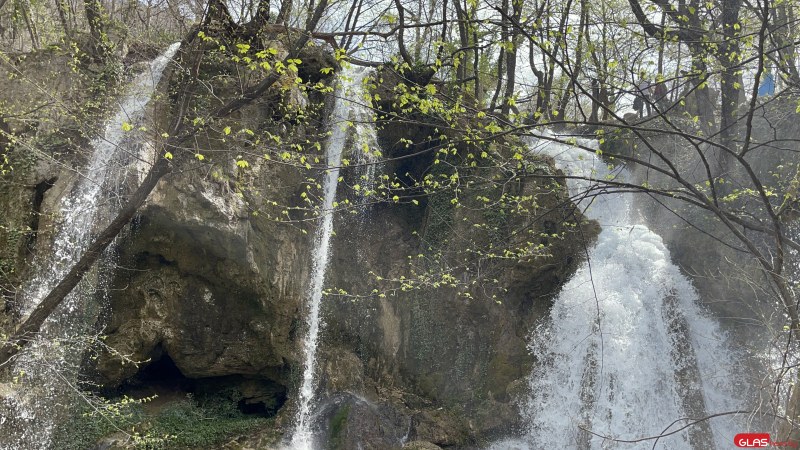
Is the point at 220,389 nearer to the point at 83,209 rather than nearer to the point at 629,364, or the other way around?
the point at 83,209

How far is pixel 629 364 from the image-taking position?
9250 millimetres

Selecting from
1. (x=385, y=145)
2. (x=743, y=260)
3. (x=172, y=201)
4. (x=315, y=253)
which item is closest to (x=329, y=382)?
(x=315, y=253)

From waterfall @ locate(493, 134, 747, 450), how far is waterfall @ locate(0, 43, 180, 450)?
6.26 meters

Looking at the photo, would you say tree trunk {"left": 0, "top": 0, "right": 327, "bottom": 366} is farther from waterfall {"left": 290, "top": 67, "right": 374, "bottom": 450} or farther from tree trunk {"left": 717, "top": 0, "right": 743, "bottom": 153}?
tree trunk {"left": 717, "top": 0, "right": 743, "bottom": 153}

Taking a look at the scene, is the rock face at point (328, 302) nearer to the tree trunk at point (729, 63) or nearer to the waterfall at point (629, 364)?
the waterfall at point (629, 364)

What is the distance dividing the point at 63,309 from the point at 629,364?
834cm

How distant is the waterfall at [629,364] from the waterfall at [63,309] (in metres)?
6.26

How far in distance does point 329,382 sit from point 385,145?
14.6 feet

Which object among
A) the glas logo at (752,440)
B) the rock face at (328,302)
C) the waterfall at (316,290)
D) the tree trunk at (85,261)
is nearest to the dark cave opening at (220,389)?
the rock face at (328,302)

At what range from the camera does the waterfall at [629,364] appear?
8.85 m

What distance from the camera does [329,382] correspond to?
9.27 meters

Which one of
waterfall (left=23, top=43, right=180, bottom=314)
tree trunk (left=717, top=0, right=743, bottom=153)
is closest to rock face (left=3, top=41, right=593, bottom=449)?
waterfall (left=23, top=43, right=180, bottom=314)

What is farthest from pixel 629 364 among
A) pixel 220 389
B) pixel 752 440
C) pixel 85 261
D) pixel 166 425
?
pixel 85 261

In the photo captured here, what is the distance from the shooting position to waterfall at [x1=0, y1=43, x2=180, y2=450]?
7277mm
